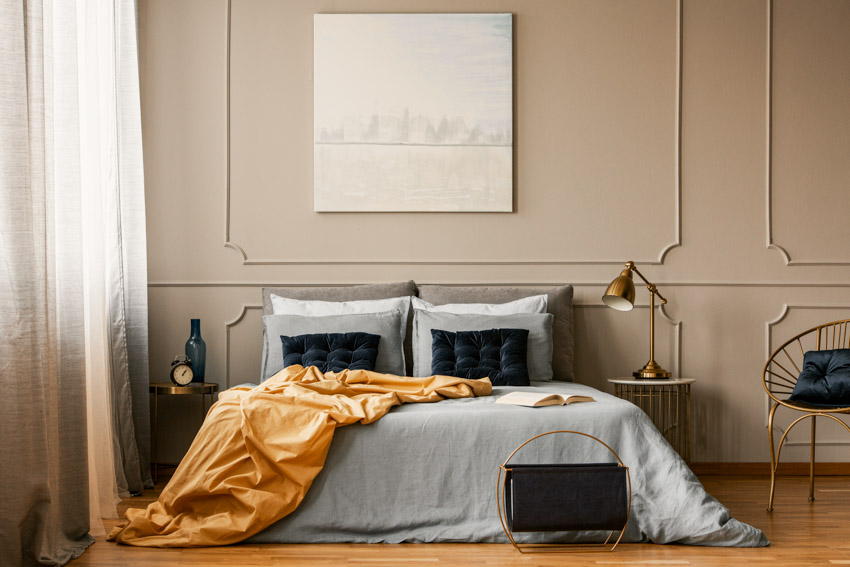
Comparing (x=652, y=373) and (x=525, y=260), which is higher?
(x=525, y=260)

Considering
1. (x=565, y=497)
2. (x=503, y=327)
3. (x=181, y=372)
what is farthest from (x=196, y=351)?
(x=565, y=497)

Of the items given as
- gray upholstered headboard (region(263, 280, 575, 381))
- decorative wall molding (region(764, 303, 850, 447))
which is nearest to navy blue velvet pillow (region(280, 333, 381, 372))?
gray upholstered headboard (region(263, 280, 575, 381))

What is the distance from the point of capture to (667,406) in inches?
175

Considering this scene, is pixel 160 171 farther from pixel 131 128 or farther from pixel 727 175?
pixel 727 175

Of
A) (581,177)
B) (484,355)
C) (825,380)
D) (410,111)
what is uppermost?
(410,111)

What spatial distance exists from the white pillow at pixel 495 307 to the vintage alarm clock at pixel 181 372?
4.22 feet

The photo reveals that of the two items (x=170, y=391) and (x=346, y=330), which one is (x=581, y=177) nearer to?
(x=346, y=330)

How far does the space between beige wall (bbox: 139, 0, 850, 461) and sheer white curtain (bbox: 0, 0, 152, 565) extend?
42 cm

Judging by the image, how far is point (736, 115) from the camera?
455 centimetres

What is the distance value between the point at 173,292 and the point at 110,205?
Answer: 30.4 inches

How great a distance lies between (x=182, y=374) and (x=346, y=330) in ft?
3.15

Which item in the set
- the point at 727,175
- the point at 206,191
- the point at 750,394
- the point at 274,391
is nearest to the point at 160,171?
the point at 206,191

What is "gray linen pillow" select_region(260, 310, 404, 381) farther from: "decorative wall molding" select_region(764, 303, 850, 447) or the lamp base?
"decorative wall molding" select_region(764, 303, 850, 447)

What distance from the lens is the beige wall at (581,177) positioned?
4.52 m
